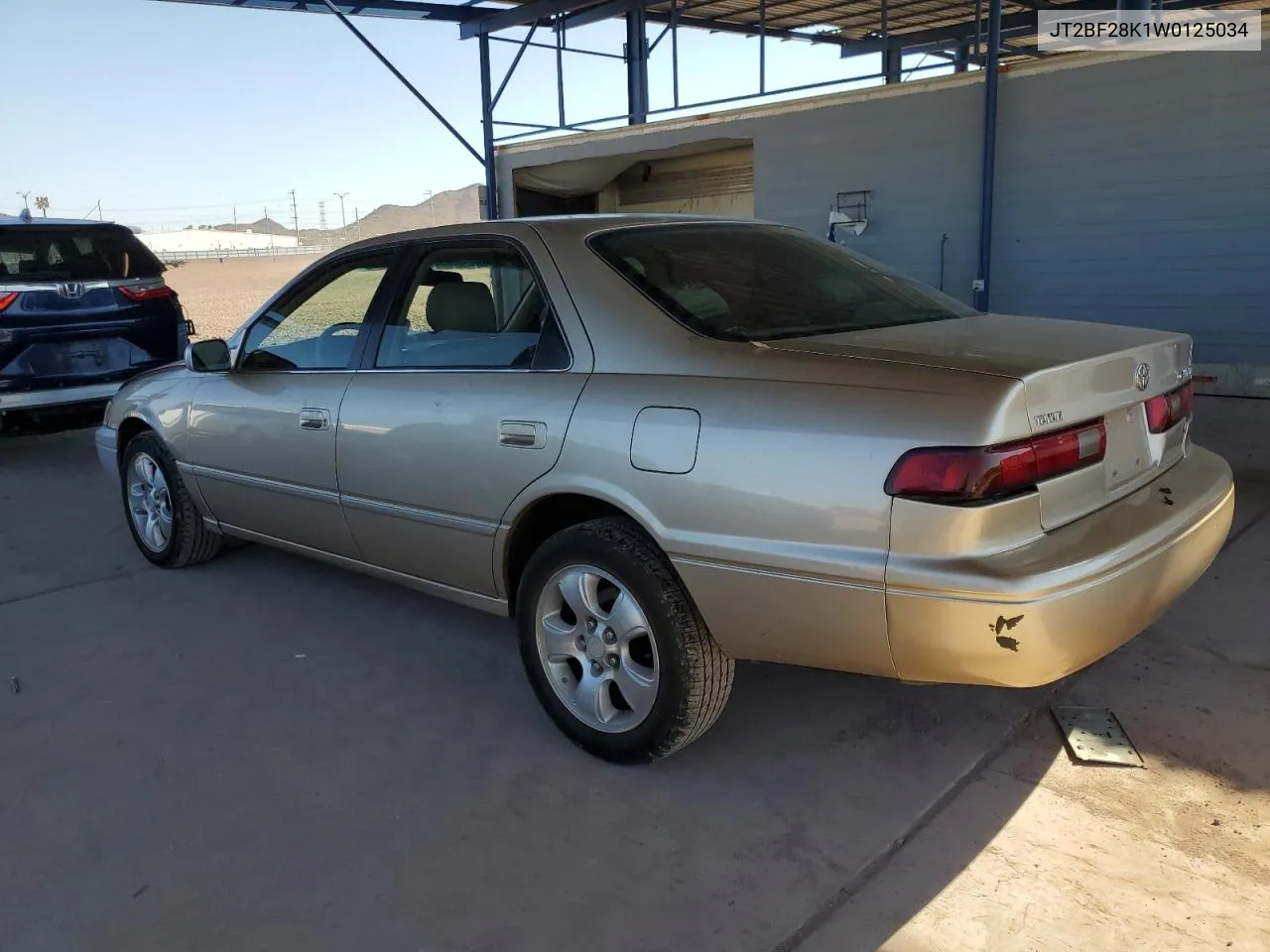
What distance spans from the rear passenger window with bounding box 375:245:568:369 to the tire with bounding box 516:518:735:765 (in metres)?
0.60

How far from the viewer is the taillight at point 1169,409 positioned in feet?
9.00

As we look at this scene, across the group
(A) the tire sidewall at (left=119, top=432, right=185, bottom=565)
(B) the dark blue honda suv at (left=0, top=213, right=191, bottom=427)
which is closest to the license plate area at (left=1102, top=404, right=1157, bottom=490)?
(A) the tire sidewall at (left=119, top=432, right=185, bottom=565)

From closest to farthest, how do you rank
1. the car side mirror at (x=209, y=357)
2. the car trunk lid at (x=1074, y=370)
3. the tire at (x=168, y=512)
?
1. the car trunk lid at (x=1074, y=370)
2. the car side mirror at (x=209, y=357)
3. the tire at (x=168, y=512)

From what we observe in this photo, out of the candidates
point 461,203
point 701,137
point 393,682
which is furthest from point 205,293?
point 461,203

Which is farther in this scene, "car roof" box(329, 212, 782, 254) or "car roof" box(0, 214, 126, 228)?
"car roof" box(0, 214, 126, 228)

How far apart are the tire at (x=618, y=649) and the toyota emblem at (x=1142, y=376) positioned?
130cm

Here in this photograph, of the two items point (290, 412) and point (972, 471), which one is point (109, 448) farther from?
point (972, 471)

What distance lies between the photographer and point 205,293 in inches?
1288

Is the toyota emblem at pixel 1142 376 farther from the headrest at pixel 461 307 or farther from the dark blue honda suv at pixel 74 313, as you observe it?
the dark blue honda suv at pixel 74 313

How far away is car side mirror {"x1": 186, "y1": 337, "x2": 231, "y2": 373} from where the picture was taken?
4211mm

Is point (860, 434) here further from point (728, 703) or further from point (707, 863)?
point (728, 703)

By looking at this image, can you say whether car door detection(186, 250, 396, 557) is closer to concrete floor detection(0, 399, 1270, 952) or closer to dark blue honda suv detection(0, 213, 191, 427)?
concrete floor detection(0, 399, 1270, 952)

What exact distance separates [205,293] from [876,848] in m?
34.3

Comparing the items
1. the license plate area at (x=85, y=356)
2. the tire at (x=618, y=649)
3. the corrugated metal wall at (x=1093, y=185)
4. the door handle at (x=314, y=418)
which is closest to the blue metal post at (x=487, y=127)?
the corrugated metal wall at (x=1093, y=185)
